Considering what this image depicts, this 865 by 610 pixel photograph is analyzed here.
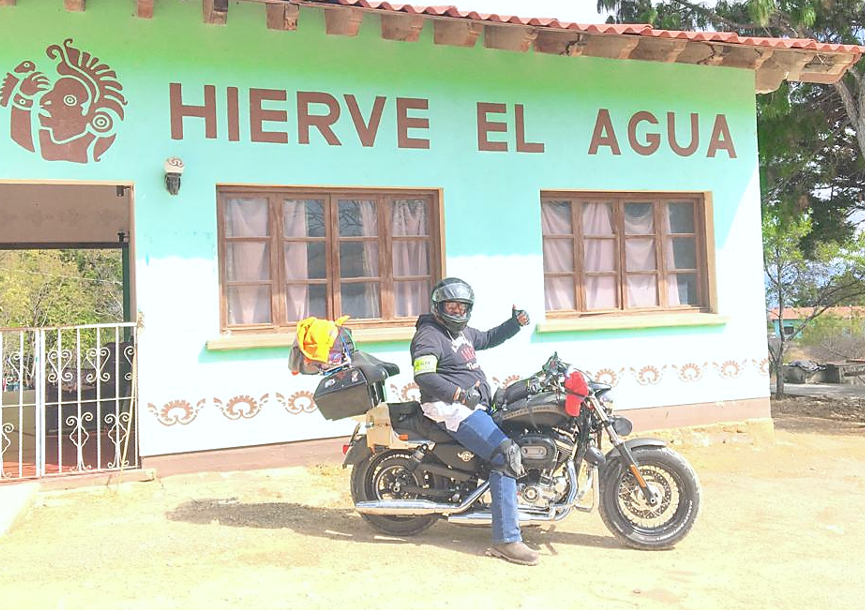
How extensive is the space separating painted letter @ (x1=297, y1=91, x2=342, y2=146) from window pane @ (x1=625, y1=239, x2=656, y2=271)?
123 inches

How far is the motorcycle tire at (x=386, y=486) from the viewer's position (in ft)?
15.3

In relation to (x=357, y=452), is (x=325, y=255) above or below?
above

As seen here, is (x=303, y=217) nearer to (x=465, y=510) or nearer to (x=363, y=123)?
(x=363, y=123)

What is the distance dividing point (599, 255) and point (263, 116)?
3513 millimetres

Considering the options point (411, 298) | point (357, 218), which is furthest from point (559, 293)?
point (357, 218)

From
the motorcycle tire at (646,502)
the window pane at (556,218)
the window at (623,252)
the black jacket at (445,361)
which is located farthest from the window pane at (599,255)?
the motorcycle tire at (646,502)

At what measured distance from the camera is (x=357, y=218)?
6754 mm

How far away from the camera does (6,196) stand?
8836 mm

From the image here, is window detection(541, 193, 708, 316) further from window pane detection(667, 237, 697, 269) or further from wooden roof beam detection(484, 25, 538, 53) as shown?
wooden roof beam detection(484, 25, 538, 53)

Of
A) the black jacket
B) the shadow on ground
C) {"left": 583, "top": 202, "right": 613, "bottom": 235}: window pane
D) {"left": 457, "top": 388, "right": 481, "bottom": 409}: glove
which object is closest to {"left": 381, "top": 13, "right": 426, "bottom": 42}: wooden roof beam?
{"left": 583, "top": 202, "right": 613, "bottom": 235}: window pane

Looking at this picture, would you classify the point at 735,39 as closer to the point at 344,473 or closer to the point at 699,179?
the point at 699,179

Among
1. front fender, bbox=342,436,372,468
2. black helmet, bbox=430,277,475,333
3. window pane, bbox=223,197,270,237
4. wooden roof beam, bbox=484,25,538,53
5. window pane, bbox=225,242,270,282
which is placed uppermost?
wooden roof beam, bbox=484,25,538,53

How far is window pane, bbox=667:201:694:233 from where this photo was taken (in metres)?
7.82

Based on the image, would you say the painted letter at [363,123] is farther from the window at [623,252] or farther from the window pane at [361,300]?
the window at [623,252]
